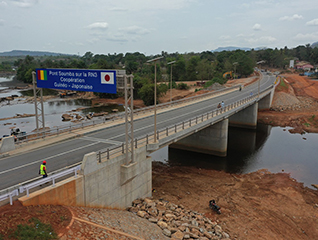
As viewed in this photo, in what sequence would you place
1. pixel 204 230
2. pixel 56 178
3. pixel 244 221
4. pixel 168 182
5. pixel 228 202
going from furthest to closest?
pixel 168 182, pixel 228 202, pixel 244 221, pixel 204 230, pixel 56 178

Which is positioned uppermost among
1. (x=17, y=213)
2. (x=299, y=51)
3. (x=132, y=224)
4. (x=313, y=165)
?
(x=299, y=51)

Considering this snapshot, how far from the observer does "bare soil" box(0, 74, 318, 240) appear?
11922mm

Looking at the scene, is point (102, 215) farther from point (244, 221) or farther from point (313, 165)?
point (313, 165)

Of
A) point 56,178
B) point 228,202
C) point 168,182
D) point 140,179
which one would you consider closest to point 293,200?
point 228,202

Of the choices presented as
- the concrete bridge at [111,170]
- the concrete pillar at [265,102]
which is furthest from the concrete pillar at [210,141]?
the concrete pillar at [265,102]

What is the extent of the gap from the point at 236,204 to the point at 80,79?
639 inches

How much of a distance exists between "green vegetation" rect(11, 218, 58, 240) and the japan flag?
9.39 meters

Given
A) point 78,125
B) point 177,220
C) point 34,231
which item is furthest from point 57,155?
point 177,220

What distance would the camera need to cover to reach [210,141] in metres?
36.4

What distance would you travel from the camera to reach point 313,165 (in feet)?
108

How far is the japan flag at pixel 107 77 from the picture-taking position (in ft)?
56.6

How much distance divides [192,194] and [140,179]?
22.1 ft

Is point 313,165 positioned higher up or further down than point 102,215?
further down

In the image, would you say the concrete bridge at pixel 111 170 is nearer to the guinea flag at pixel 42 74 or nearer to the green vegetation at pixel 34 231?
the green vegetation at pixel 34 231
